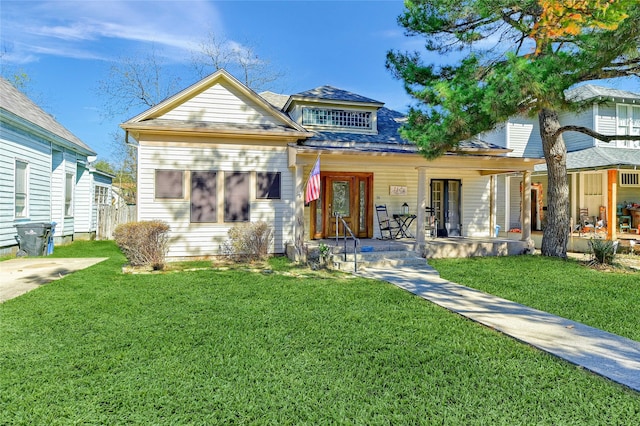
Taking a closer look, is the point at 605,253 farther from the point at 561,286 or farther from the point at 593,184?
the point at 593,184

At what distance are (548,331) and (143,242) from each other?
7.58 metres

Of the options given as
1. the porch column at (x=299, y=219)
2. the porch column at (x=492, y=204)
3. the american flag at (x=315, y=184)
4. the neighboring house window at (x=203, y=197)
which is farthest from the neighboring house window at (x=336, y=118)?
the porch column at (x=492, y=204)

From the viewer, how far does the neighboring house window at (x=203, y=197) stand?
9758mm

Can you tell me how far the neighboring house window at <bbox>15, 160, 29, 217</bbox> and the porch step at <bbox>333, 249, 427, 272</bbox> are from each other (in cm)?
909

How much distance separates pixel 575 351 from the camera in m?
3.57

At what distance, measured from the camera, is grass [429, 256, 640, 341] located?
4.78 metres

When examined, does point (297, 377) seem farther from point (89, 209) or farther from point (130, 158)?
point (130, 158)

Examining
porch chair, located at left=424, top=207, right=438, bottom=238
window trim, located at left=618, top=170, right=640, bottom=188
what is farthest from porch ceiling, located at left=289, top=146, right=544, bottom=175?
window trim, located at left=618, top=170, right=640, bottom=188

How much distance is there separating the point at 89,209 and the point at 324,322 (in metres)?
14.2

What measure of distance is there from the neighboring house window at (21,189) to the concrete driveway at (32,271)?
179cm

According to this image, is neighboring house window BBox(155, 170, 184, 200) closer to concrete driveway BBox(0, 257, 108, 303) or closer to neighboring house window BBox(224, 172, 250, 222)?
neighboring house window BBox(224, 172, 250, 222)

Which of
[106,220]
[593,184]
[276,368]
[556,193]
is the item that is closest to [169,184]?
[276,368]

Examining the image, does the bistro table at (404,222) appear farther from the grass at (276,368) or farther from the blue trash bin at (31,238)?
the blue trash bin at (31,238)

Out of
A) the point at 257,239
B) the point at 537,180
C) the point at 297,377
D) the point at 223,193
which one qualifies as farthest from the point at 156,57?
the point at 297,377
